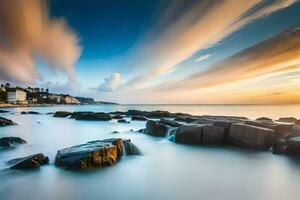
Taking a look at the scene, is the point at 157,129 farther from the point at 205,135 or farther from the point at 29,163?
the point at 29,163

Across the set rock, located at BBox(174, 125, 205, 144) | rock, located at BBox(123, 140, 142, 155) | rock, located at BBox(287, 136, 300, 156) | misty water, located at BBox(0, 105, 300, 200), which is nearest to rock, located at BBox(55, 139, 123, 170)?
misty water, located at BBox(0, 105, 300, 200)

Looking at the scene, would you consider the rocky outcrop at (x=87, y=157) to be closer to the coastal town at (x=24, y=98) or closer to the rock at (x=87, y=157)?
the rock at (x=87, y=157)

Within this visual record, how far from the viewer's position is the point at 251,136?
35.4 feet

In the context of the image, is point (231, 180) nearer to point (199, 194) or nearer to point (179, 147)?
point (199, 194)

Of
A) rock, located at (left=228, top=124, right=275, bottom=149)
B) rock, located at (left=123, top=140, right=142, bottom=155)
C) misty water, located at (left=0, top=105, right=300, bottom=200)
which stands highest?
rock, located at (left=228, top=124, right=275, bottom=149)

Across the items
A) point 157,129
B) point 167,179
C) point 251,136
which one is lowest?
point 167,179

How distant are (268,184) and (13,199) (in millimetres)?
6819

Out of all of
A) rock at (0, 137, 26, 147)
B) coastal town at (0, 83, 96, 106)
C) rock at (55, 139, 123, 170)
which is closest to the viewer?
rock at (55, 139, 123, 170)

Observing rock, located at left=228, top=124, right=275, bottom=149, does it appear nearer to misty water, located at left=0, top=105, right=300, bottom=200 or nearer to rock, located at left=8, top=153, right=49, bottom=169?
misty water, located at left=0, top=105, right=300, bottom=200

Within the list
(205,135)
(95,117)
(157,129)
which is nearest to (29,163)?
(205,135)

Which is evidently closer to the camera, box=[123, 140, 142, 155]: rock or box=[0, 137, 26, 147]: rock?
box=[123, 140, 142, 155]: rock

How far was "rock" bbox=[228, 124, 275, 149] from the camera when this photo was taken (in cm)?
1045

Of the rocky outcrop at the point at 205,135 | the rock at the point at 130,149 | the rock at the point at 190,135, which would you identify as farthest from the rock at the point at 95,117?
the rock at the point at 130,149

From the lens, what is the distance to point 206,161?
8922mm
